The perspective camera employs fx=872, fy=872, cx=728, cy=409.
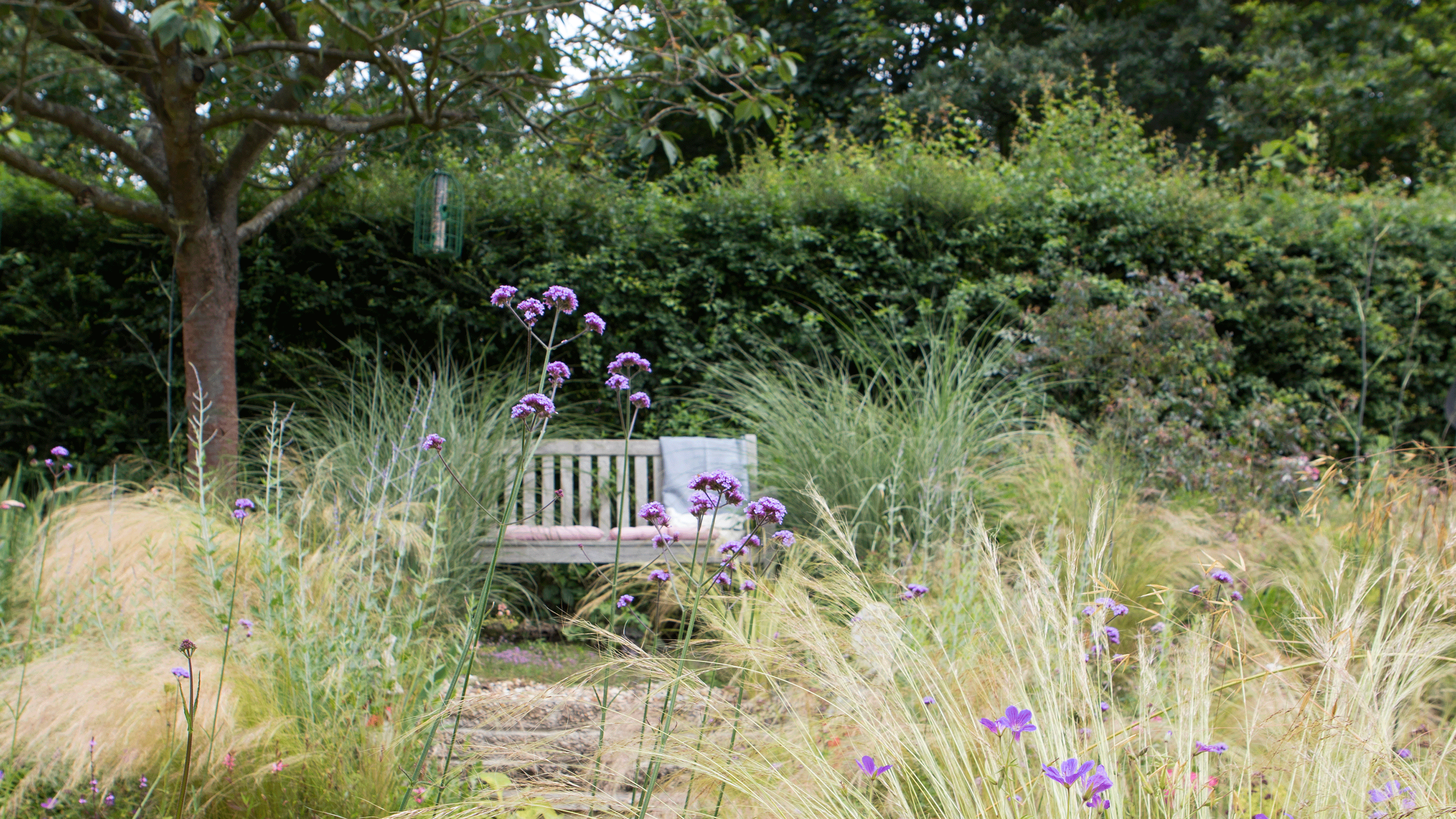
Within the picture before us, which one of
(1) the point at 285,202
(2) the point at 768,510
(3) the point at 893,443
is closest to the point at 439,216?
(1) the point at 285,202

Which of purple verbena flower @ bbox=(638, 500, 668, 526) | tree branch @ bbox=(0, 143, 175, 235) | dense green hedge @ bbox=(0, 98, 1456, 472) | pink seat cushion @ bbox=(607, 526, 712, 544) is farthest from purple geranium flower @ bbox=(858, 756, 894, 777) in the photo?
tree branch @ bbox=(0, 143, 175, 235)

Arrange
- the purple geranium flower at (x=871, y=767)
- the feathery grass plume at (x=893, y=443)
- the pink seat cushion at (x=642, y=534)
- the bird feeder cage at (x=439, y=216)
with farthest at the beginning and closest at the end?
the bird feeder cage at (x=439, y=216) → the pink seat cushion at (x=642, y=534) → the feathery grass plume at (x=893, y=443) → the purple geranium flower at (x=871, y=767)

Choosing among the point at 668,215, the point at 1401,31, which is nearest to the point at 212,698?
the point at 668,215

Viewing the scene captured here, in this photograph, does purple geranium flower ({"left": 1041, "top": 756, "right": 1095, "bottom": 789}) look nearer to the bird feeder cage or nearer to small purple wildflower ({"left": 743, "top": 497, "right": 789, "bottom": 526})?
small purple wildflower ({"left": 743, "top": 497, "right": 789, "bottom": 526})

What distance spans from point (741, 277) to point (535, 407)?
→ 4.50 meters

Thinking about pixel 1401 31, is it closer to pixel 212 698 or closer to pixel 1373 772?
pixel 1373 772

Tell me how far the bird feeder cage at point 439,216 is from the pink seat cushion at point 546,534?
2015mm

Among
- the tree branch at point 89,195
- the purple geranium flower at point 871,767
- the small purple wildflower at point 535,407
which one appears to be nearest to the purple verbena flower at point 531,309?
the small purple wildflower at point 535,407

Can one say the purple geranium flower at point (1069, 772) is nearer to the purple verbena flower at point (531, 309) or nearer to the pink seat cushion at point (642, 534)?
the purple verbena flower at point (531, 309)

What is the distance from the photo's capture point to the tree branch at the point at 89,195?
3.67 m

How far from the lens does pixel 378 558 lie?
3002 millimetres

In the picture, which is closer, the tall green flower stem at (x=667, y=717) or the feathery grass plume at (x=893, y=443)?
the tall green flower stem at (x=667, y=717)

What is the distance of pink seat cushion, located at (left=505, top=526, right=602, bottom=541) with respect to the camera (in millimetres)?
3879

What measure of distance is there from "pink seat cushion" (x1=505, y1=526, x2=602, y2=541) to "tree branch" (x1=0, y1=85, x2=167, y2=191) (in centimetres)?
235
